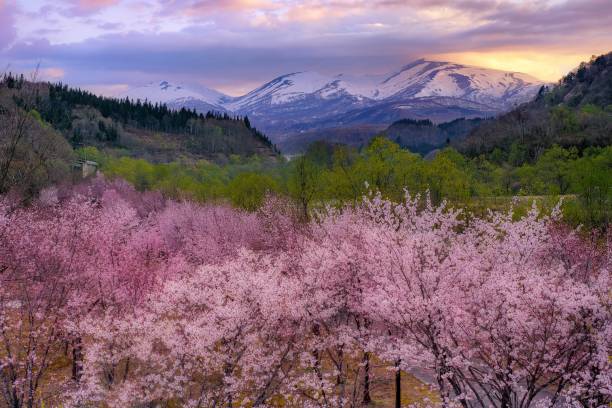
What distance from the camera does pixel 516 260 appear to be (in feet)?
49.2

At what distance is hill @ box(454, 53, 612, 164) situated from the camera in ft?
345

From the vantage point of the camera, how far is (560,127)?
117875 millimetres

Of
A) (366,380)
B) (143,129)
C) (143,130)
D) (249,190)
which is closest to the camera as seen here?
(366,380)

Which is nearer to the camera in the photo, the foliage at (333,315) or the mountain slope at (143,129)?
the foliage at (333,315)

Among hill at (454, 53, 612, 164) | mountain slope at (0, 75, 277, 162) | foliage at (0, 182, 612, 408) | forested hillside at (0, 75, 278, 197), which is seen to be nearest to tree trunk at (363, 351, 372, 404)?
foliage at (0, 182, 612, 408)

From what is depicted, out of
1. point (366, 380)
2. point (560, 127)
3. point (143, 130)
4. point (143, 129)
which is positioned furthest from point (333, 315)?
point (143, 129)

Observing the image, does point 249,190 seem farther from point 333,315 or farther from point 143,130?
point 143,130

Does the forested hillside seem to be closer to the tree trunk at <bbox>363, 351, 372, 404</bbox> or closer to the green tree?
the green tree

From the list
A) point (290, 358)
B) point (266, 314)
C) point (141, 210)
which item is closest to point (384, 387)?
point (290, 358)

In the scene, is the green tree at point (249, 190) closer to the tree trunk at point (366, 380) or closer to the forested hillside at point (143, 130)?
the tree trunk at point (366, 380)

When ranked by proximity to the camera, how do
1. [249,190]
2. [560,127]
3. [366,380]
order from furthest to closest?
[560,127] → [249,190] → [366,380]

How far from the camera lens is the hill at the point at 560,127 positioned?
105 meters

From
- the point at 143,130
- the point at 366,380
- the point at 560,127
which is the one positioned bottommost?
the point at 366,380

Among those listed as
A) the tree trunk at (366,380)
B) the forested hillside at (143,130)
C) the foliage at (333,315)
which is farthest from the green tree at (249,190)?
the forested hillside at (143,130)
